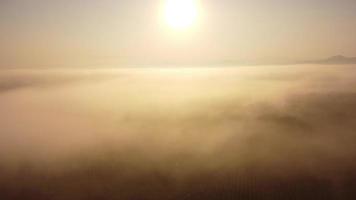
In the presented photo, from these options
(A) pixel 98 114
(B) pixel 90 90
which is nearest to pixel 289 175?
(A) pixel 98 114

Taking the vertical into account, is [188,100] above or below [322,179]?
above

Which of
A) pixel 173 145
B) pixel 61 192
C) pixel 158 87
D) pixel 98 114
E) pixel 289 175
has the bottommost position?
pixel 61 192

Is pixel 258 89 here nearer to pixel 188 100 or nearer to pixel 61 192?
pixel 188 100

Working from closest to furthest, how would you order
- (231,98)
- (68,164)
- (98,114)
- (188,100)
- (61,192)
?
(231,98) < (188,100) < (98,114) < (61,192) < (68,164)

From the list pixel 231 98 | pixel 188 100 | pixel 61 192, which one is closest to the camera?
pixel 231 98

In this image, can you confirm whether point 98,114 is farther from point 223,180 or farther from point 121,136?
point 223,180

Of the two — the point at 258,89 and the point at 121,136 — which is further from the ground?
the point at 258,89

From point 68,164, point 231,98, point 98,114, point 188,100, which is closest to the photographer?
point 231,98

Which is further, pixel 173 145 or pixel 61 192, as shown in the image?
pixel 61 192

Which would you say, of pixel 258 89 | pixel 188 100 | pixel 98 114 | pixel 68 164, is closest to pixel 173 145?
pixel 188 100
